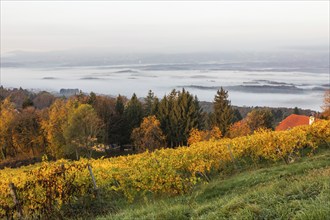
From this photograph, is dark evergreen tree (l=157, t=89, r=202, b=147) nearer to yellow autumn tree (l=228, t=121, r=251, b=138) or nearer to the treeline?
the treeline

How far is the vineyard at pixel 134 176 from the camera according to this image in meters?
8.99

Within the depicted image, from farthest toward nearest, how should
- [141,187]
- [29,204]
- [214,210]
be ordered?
[141,187]
[29,204]
[214,210]

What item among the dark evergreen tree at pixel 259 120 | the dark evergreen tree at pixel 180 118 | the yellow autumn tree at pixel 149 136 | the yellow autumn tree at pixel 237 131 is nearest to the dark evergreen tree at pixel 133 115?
the dark evergreen tree at pixel 180 118

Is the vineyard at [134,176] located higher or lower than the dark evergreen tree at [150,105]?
higher

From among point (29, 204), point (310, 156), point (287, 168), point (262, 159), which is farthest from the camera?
point (262, 159)

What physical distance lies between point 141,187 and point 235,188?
9.54 feet

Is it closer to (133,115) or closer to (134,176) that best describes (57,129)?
(133,115)

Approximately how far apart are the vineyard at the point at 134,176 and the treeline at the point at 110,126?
77.7 feet

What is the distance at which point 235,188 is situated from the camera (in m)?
9.98

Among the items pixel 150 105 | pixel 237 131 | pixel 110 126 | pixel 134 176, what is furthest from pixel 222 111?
pixel 134 176

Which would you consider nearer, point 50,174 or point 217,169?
point 50,174

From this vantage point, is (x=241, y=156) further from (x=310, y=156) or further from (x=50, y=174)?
(x=50, y=174)

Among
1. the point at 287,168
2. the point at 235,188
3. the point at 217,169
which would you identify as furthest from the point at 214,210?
the point at 217,169

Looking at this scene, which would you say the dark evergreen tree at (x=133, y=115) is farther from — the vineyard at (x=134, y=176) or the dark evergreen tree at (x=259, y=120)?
the vineyard at (x=134, y=176)
